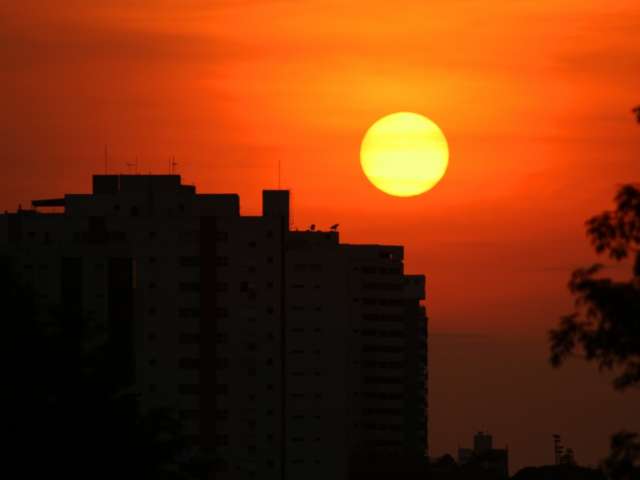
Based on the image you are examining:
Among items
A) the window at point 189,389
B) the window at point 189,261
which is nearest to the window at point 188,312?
the window at point 189,261

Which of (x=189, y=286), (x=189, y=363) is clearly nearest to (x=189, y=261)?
(x=189, y=286)

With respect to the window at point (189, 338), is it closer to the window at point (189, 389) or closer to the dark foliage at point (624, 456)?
the window at point (189, 389)

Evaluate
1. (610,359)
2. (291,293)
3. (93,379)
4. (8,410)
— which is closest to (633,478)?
(610,359)

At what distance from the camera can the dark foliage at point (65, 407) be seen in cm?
3812

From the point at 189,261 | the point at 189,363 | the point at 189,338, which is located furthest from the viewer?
the point at 189,261

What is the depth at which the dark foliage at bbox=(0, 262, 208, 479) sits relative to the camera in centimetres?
3812

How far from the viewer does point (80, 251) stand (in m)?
149

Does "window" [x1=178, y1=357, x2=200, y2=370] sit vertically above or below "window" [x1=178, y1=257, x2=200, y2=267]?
below

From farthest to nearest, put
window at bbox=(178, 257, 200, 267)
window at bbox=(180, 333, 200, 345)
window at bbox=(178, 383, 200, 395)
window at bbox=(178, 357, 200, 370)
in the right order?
window at bbox=(178, 257, 200, 267) → window at bbox=(180, 333, 200, 345) → window at bbox=(178, 357, 200, 370) → window at bbox=(178, 383, 200, 395)

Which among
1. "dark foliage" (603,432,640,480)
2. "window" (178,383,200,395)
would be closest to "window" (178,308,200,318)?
"window" (178,383,200,395)

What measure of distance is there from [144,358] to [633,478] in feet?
421

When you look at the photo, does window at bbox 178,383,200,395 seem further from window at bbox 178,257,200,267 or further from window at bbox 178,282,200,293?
window at bbox 178,257,200,267

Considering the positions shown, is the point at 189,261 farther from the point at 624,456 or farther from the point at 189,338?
the point at 624,456

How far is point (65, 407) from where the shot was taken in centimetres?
3966
